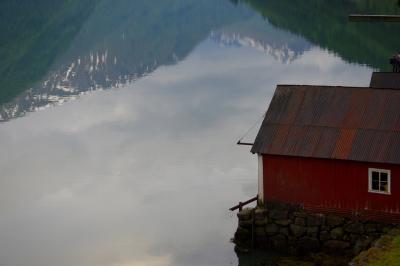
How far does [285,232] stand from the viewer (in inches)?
1230

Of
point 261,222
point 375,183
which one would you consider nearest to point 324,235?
point 261,222

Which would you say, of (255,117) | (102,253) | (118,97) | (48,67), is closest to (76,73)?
(48,67)

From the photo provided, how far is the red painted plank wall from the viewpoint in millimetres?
29645

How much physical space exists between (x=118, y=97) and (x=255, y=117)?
1077 inches

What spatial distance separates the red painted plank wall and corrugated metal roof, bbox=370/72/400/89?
1246 centimetres

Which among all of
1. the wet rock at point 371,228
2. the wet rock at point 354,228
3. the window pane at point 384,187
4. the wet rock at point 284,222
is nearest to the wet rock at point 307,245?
the wet rock at point 284,222

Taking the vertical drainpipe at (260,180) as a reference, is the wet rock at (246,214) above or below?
below

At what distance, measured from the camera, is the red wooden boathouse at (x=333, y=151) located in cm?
2967

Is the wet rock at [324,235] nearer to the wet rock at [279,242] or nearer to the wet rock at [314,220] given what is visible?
the wet rock at [314,220]

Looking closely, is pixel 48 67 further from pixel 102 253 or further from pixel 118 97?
pixel 102 253

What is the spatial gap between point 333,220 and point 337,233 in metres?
0.58

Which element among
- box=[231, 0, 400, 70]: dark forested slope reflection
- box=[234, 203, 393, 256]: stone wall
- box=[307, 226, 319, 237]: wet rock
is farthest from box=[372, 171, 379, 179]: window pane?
box=[231, 0, 400, 70]: dark forested slope reflection

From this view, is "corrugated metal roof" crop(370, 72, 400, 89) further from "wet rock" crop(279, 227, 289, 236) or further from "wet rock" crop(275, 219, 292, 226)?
"wet rock" crop(279, 227, 289, 236)

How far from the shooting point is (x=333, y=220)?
3036 centimetres
